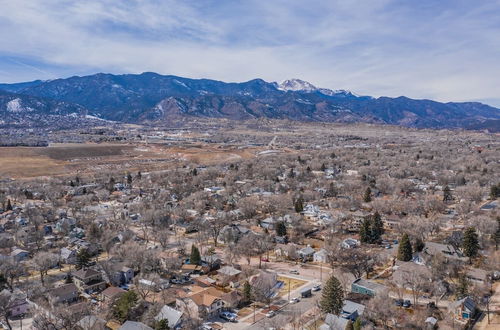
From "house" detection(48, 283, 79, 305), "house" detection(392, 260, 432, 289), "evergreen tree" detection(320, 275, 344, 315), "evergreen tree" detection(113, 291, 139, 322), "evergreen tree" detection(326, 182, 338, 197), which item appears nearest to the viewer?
"evergreen tree" detection(113, 291, 139, 322)

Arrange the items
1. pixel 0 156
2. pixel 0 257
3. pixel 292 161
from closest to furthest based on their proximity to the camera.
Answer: pixel 0 257 → pixel 292 161 → pixel 0 156

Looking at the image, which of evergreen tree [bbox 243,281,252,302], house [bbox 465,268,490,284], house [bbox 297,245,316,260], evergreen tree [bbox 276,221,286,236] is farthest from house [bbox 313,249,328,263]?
house [bbox 465,268,490,284]

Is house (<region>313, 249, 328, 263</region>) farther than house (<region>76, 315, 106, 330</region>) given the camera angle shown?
Yes

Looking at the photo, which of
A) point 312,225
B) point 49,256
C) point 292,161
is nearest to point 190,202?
point 312,225

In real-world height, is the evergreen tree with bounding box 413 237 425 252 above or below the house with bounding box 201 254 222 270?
above

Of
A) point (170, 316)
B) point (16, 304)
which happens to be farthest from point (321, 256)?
point (16, 304)

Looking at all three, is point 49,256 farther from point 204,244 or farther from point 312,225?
point 312,225

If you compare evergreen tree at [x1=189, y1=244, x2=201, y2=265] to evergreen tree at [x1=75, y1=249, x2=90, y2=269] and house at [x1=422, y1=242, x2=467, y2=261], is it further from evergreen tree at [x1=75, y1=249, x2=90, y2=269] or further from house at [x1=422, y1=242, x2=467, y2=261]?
house at [x1=422, y1=242, x2=467, y2=261]

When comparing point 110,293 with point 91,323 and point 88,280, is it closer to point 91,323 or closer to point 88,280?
point 88,280

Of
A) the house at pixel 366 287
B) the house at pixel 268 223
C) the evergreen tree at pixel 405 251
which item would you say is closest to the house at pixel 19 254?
the house at pixel 268 223
